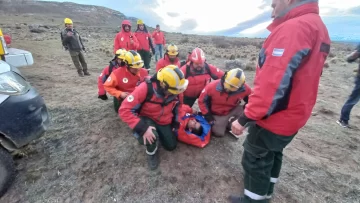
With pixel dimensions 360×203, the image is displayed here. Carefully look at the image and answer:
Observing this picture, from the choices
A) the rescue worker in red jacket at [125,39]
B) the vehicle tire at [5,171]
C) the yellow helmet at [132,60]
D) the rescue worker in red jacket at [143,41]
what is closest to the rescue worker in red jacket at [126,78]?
the yellow helmet at [132,60]

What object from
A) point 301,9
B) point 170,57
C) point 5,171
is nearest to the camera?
point 301,9

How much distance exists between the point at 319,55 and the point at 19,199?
370 cm

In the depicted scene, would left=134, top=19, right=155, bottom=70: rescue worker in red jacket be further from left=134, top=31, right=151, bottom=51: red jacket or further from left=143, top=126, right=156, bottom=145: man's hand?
left=143, top=126, right=156, bottom=145: man's hand

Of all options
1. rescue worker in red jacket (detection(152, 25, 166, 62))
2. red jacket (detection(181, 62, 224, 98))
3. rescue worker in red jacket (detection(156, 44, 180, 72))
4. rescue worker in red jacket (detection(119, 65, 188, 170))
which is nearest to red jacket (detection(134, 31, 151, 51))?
rescue worker in red jacket (detection(152, 25, 166, 62))

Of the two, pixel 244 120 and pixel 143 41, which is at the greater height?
pixel 143 41

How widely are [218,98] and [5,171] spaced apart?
335 centimetres

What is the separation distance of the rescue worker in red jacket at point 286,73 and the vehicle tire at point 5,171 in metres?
2.76

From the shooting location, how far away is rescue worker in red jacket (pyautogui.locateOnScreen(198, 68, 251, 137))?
3837 mm

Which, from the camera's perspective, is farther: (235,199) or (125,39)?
(125,39)

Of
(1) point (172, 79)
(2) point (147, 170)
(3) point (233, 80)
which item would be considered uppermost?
(1) point (172, 79)

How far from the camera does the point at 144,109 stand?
335 cm

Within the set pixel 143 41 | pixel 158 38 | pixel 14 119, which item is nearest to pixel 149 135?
pixel 14 119

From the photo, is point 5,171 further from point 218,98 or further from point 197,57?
point 197,57

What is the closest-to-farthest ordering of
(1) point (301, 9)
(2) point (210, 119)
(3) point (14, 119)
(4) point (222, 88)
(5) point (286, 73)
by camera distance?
1. (5) point (286, 73)
2. (1) point (301, 9)
3. (3) point (14, 119)
4. (4) point (222, 88)
5. (2) point (210, 119)
